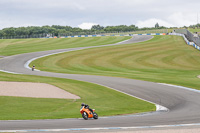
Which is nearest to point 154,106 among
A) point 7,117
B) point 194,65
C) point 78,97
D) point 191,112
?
point 191,112

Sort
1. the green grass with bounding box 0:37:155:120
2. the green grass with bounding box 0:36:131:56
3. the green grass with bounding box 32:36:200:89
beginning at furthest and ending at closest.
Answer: the green grass with bounding box 0:36:131:56, the green grass with bounding box 32:36:200:89, the green grass with bounding box 0:37:155:120

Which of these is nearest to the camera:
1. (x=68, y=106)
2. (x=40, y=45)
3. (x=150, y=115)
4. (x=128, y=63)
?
(x=150, y=115)

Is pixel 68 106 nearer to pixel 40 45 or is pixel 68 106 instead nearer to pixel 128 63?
pixel 128 63

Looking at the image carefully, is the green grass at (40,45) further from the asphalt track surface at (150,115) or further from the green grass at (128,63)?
the asphalt track surface at (150,115)

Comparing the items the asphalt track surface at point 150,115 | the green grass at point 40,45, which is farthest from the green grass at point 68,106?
the green grass at point 40,45

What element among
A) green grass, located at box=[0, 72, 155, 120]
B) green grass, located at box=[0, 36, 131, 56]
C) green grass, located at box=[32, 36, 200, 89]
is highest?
green grass, located at box=[0, 36, 131, 56]

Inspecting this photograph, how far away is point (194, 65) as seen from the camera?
52250mm

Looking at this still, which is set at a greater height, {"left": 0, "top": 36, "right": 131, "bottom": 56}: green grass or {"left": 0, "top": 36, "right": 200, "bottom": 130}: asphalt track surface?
{"left": 0, "top": 36, "right": 131, "bottom": 56}: green grass

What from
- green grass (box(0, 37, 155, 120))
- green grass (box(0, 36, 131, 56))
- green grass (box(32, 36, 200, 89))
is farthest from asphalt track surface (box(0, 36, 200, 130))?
green grass (box(0, 36, 131, 56))

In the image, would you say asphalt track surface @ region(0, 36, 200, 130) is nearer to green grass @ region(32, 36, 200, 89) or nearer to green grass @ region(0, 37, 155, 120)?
green grass @ region(0, 37, 155, 120)

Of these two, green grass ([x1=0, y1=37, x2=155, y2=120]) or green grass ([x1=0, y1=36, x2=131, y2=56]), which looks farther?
green grass ([x1=0, y1=36, x2=131, y2=56])

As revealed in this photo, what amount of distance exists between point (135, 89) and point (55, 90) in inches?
293

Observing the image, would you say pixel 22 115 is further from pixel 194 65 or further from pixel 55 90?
pixel 194 65

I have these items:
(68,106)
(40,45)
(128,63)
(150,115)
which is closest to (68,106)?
(68,106)
